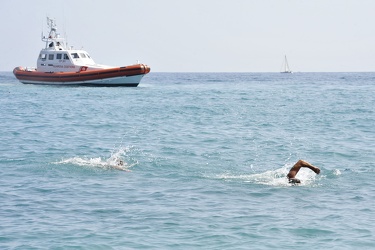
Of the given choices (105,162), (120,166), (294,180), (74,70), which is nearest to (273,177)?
(294,180)

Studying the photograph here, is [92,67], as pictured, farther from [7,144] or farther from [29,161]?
[29,161]

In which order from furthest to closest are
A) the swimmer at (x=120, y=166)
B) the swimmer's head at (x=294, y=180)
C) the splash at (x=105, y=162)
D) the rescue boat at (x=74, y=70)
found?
the rescue boat at (x=74, y=70)
the splash at (x=105, y=162)
the swimmer at (x=120, y=166)
the swimmer's head at (x=294, y=180)

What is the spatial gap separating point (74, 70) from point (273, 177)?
140 feet

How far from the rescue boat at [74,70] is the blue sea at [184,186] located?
990 inches

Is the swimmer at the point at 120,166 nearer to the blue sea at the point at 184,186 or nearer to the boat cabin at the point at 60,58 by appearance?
the blue sea at the point at 184,186

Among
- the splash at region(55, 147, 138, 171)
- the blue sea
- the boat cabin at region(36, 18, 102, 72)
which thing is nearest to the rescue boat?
the boat cabin at region(36, 18, 102, 72)

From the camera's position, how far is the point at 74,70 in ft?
180

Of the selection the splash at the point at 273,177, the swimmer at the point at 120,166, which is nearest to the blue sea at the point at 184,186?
the splash at the point at 273,177

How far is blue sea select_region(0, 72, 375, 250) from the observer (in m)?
9.49

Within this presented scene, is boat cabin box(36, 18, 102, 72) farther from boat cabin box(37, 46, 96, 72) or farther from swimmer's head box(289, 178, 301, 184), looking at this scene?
swimmer's head box(289, 178, 301, 184)

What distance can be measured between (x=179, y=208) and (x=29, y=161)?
692 cm

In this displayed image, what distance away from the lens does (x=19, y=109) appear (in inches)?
1410

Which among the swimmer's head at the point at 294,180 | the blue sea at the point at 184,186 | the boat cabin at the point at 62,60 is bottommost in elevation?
the blue sea at the point at 184,186

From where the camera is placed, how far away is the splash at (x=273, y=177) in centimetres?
1365
